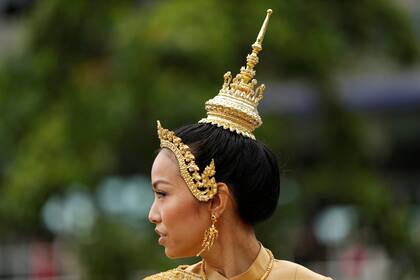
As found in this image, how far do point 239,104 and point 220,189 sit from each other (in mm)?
263

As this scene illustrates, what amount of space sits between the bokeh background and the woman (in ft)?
17.6

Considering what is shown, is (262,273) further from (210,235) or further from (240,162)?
(240,162)

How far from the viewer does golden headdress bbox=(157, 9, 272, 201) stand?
13.4 feet

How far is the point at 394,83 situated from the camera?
749 inches

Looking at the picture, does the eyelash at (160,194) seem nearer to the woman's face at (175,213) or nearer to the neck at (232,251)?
the woman's face at (175,213)

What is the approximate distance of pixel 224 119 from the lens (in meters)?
4.15

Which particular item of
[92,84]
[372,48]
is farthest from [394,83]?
[92,84]

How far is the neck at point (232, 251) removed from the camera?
4.16 m

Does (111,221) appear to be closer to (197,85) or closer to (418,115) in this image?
(197,85)

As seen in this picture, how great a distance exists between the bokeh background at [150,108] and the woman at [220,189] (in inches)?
212

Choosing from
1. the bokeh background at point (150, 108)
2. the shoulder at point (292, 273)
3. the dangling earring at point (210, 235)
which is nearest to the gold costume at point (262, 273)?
the shoulder at point (292, 273)

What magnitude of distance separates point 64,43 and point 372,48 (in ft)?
8.17

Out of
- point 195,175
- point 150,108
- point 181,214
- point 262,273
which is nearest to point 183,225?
point 181,214

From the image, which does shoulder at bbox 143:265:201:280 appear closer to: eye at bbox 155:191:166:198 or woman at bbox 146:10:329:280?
woman at bbox 146:10:329:280
